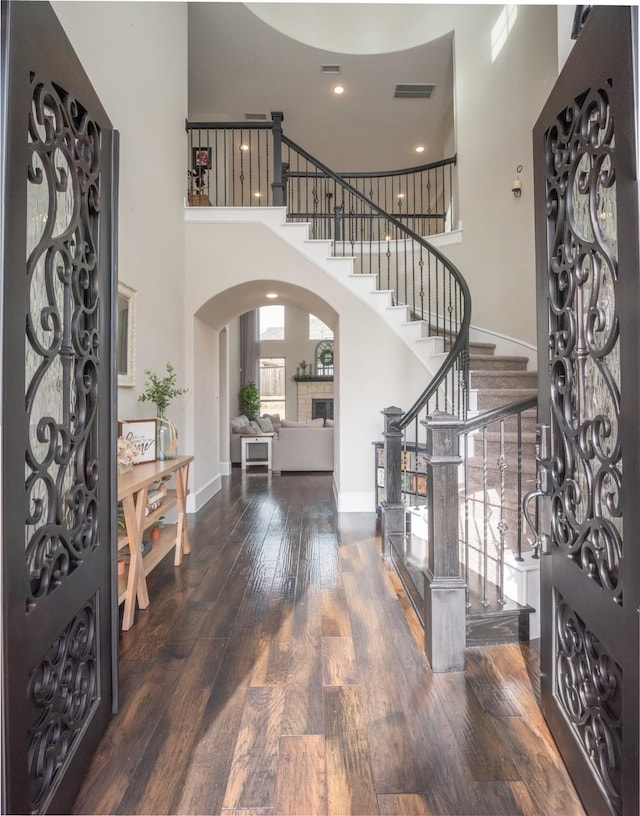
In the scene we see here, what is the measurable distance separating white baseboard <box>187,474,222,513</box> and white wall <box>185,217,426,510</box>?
0.71 meters

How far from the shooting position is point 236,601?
2625 millimetres

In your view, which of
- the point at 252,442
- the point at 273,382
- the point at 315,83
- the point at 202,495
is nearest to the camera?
the point at 202,495

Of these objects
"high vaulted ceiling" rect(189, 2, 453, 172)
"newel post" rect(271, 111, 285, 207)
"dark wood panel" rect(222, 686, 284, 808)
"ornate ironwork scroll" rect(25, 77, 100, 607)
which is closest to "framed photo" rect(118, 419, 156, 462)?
"ornate ironwork scroll" rect(25, 77, 100, 607)

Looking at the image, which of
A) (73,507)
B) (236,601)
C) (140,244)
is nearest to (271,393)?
(140,244)

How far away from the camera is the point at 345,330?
4.75 m

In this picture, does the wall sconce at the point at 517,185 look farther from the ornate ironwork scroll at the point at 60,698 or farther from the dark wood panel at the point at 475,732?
the ornate ironwork scroll at the point at 60,698

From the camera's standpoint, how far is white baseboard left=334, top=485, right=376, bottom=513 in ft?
15.6

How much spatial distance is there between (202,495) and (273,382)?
7188mm

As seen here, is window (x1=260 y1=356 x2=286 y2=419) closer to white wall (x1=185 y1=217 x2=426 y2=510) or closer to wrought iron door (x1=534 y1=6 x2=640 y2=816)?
white wall (x1=185 y1=217 x2=426 y2=510)

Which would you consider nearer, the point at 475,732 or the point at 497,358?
the point at 475,732

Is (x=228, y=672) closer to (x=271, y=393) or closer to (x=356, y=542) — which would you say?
(x=356, y=542)

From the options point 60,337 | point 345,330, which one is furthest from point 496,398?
point 60,337

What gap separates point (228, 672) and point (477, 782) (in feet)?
3.38

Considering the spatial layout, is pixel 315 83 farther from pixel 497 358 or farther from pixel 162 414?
pixel 162 414
